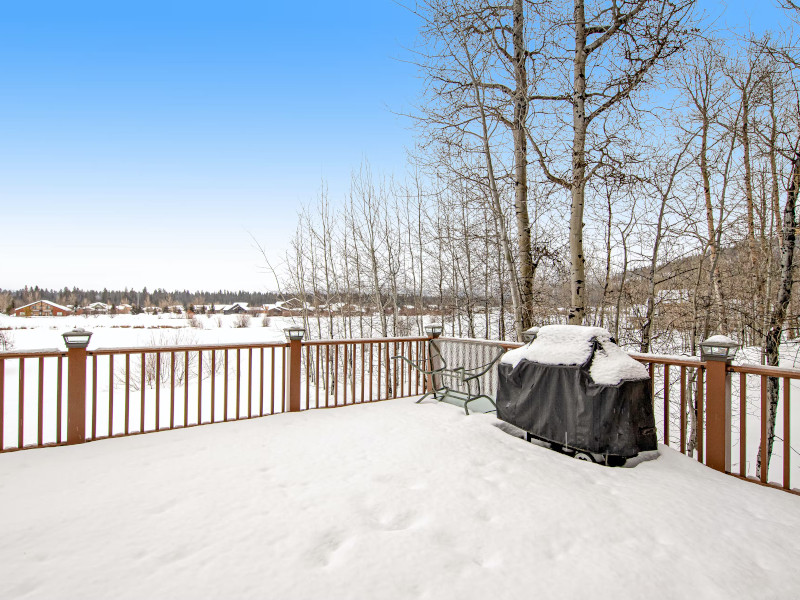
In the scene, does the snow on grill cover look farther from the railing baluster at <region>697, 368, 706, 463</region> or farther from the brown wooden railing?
the brown wooden railing

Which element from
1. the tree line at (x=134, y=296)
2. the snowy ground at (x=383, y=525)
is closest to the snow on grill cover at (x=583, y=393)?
the snowy ground at (x=383, y=525)

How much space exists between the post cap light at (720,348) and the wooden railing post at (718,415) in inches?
1.5

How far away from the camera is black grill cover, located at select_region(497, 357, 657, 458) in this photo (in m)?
2.78

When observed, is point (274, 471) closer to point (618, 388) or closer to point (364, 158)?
point (618, 388)

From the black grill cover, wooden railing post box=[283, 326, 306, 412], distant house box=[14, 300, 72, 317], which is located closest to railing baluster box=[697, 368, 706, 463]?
the black grill cover

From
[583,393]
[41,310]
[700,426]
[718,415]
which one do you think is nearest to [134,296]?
[41,310]

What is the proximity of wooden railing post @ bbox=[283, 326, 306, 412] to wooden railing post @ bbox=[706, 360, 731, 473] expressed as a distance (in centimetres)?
376

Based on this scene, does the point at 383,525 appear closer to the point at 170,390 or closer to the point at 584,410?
the point at 584,410

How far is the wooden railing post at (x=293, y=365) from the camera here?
4.49m

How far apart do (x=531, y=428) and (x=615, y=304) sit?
23.9 feet

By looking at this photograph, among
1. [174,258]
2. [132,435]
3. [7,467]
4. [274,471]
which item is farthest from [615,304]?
[174,258]

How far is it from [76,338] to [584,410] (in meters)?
4.19

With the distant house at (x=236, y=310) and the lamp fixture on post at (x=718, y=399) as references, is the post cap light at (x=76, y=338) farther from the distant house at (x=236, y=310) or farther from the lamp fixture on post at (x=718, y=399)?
the distant house at (x=236, y=310)

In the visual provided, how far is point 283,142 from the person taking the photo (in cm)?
1189
